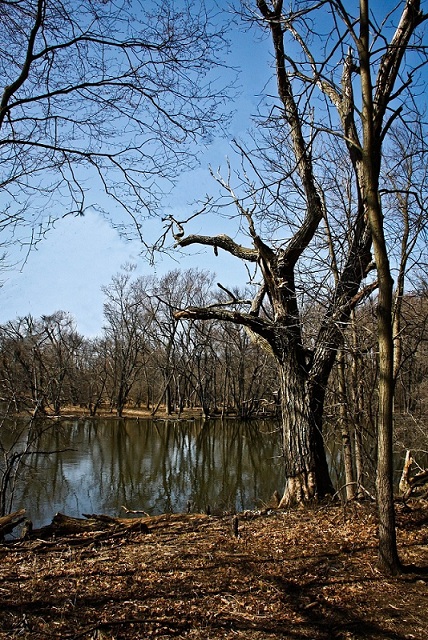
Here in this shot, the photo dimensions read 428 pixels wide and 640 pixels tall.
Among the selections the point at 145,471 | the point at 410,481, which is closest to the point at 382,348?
the point at 410,481

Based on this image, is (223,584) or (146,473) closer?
(223,584)

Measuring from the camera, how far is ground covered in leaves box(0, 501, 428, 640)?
295 cm

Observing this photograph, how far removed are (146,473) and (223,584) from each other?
41.3 feet

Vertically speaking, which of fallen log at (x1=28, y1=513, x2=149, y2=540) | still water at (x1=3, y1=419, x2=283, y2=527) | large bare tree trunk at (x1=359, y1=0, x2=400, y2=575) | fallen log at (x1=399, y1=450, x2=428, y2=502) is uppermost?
large bare tree trunk at (x1=359, y1=0, x2=400, y2=575)

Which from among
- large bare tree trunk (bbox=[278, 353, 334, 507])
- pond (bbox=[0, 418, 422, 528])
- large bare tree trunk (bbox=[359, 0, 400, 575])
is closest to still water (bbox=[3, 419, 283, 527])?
pond (bbox=[0, 418, 422, 528])

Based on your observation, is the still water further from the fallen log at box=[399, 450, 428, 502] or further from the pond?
the fallen log at box=[399, 450, 428, 502]

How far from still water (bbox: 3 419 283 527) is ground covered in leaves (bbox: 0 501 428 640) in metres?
2.54

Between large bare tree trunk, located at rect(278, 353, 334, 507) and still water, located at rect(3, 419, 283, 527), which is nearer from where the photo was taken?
large bare tree trunk, located at rect(278, 353, 334, 507)

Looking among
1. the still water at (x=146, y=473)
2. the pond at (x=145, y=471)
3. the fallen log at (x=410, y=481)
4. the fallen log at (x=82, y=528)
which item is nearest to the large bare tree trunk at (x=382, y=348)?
the fallen log at (x=410, y=481)

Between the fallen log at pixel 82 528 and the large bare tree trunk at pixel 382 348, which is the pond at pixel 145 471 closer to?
the fallen log at pixel 82 528

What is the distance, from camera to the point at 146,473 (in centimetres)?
1560

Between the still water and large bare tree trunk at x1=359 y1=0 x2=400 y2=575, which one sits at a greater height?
large bare tree trunk at x1=359 y1=0 x2=400 y2=575

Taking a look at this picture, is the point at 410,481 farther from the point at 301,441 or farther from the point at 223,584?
the point at 223,584

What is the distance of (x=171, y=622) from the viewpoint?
3000 mm
